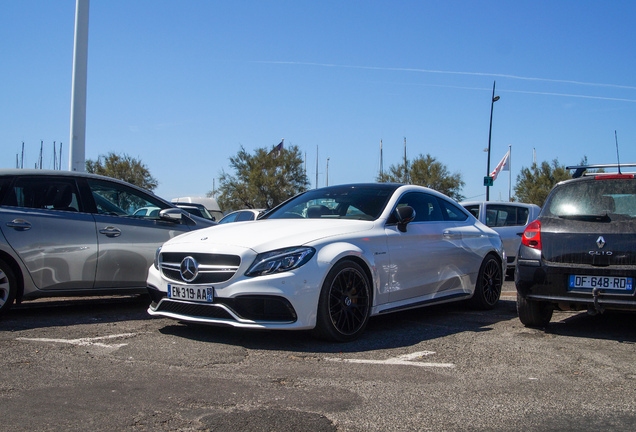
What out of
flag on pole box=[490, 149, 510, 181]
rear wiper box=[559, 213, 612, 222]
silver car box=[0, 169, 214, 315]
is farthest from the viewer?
flag on pole box=[490, 149, 510, 181]

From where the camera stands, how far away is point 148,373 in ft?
13.9

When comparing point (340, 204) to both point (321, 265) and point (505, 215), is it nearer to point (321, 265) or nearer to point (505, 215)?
point (321, 265)

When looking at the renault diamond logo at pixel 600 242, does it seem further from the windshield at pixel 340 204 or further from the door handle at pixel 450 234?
the windshield at pixel 340 204

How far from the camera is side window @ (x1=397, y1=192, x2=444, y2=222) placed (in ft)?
22.3

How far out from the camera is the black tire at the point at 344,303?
17.1ft

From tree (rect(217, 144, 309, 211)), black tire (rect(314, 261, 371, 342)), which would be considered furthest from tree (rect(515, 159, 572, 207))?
black tire (rect(314, 261, 371, 342))

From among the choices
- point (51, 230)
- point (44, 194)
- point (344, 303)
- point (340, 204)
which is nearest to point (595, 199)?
point (340, 204)

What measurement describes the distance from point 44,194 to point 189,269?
2.23m

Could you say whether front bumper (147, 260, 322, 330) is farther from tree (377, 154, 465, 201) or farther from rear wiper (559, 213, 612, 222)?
tree (377, 154, 465, 201)

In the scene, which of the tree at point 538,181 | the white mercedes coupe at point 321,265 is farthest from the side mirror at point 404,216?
the tree at point 538,181

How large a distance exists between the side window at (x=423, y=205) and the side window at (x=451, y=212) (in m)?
0.12

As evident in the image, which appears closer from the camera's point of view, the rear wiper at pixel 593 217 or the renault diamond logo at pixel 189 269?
the renault diamond logo at pixel 189 269

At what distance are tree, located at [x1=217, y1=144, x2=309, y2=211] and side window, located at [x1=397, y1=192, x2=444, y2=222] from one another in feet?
153

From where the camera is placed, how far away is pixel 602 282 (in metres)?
5.55
